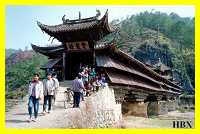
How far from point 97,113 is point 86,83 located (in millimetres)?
2388

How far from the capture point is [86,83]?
1479cm

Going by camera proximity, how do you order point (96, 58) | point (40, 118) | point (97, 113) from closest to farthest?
point (40, 118), point (97, 113), point (96, 58)

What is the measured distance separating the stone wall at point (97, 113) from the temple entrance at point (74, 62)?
3699mm

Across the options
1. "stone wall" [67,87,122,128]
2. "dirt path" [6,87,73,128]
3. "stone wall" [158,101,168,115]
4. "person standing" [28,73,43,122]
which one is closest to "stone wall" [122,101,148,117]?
"stone wall" [158,101,168,115]

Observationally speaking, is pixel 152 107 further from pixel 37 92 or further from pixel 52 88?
pixel 37 92

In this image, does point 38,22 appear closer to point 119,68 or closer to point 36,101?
point 119,68

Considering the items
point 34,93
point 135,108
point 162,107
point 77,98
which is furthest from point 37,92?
point 162,107

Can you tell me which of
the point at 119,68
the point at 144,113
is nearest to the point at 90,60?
the point at 119,68

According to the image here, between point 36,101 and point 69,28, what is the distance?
6613mm

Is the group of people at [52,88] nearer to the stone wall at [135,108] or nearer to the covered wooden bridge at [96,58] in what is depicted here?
the covered wooden bridge at [96,58]

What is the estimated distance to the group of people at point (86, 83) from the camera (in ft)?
42.1

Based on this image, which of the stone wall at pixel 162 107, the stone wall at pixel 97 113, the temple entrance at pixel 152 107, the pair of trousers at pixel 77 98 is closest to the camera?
the stone wall at pixel 97 113

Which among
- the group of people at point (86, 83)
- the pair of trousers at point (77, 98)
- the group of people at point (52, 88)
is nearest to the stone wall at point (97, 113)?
the pair of trousers at point (77, 98)

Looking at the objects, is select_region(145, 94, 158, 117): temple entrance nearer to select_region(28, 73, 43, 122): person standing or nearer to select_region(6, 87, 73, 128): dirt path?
select_region(6, 87, 73, 128): dirt path
